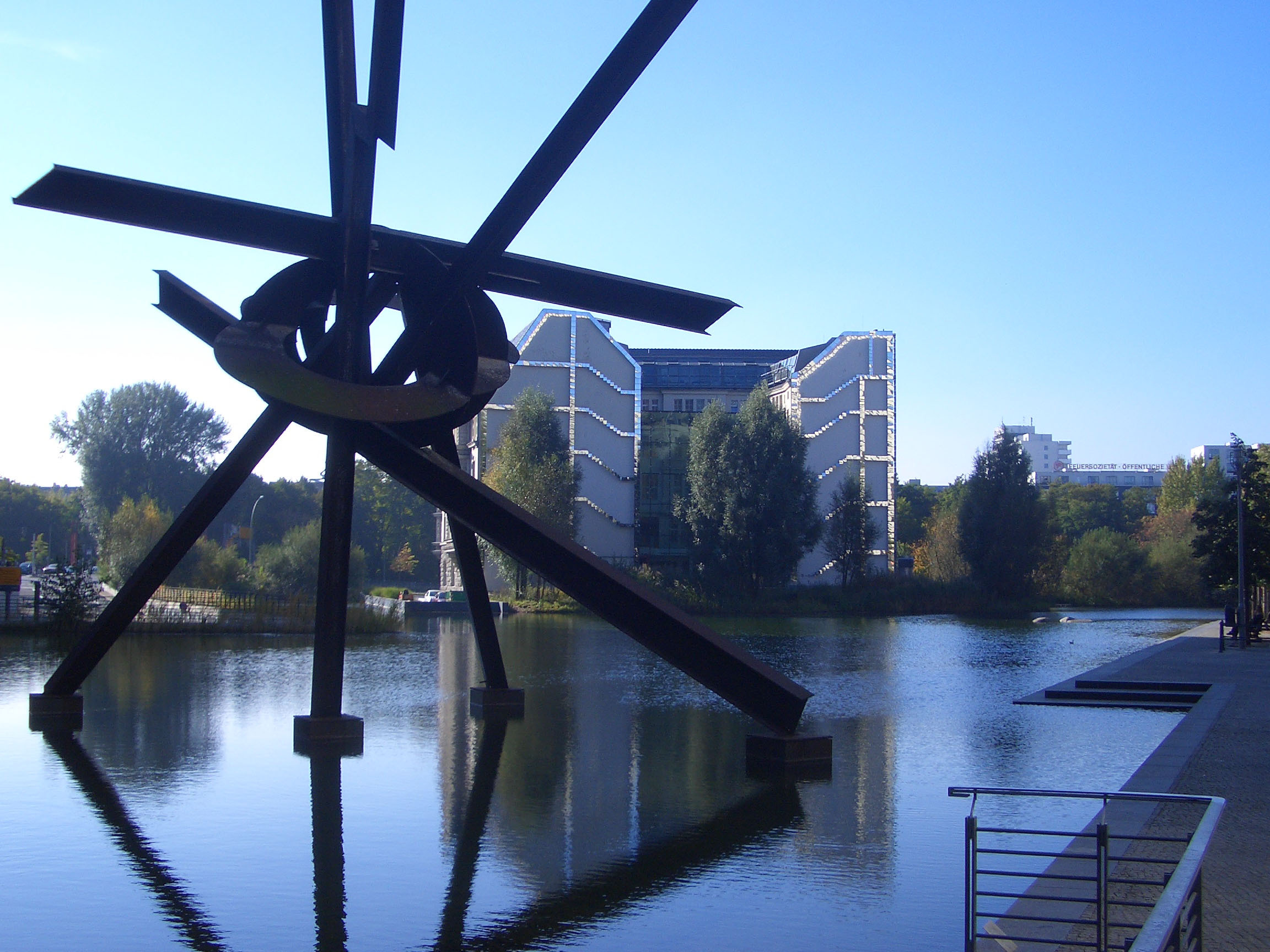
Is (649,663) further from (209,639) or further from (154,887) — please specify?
(154,887)

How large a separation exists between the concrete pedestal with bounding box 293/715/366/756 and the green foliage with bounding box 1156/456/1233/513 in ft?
295

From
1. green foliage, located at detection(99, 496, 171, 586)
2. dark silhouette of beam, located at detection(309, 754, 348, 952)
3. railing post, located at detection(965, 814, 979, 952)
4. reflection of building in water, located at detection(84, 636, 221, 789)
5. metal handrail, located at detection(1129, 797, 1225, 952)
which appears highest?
green foliage, located at detection(99, 496, 171, 586)

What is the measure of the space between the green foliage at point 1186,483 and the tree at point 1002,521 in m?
38.1

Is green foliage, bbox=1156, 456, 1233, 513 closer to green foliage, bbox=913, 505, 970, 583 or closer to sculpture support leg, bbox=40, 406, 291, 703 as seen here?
green foliage, bbox=913, 505, 970, 583

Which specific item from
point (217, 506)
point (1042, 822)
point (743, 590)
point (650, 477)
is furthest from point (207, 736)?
point (650, 477)

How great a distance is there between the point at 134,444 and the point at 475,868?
79081 mm

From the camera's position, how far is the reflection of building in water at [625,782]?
795 centimetres

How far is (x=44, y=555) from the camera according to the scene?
101m

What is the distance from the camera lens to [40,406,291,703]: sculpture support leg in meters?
11.7

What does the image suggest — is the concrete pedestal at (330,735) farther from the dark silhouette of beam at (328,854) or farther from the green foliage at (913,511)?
the green foliage at (913,511)

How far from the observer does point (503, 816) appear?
8.88 m

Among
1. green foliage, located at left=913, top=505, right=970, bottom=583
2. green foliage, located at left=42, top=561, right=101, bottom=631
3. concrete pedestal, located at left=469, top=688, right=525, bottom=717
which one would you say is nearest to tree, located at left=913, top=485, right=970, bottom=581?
green foliage, located at left=913, top=505, right=970, bottom=583

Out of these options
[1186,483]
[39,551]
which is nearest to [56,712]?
[39,551]

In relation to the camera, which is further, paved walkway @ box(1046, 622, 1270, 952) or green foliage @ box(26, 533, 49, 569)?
green foliage @ box(26, 533, 49, 569)
